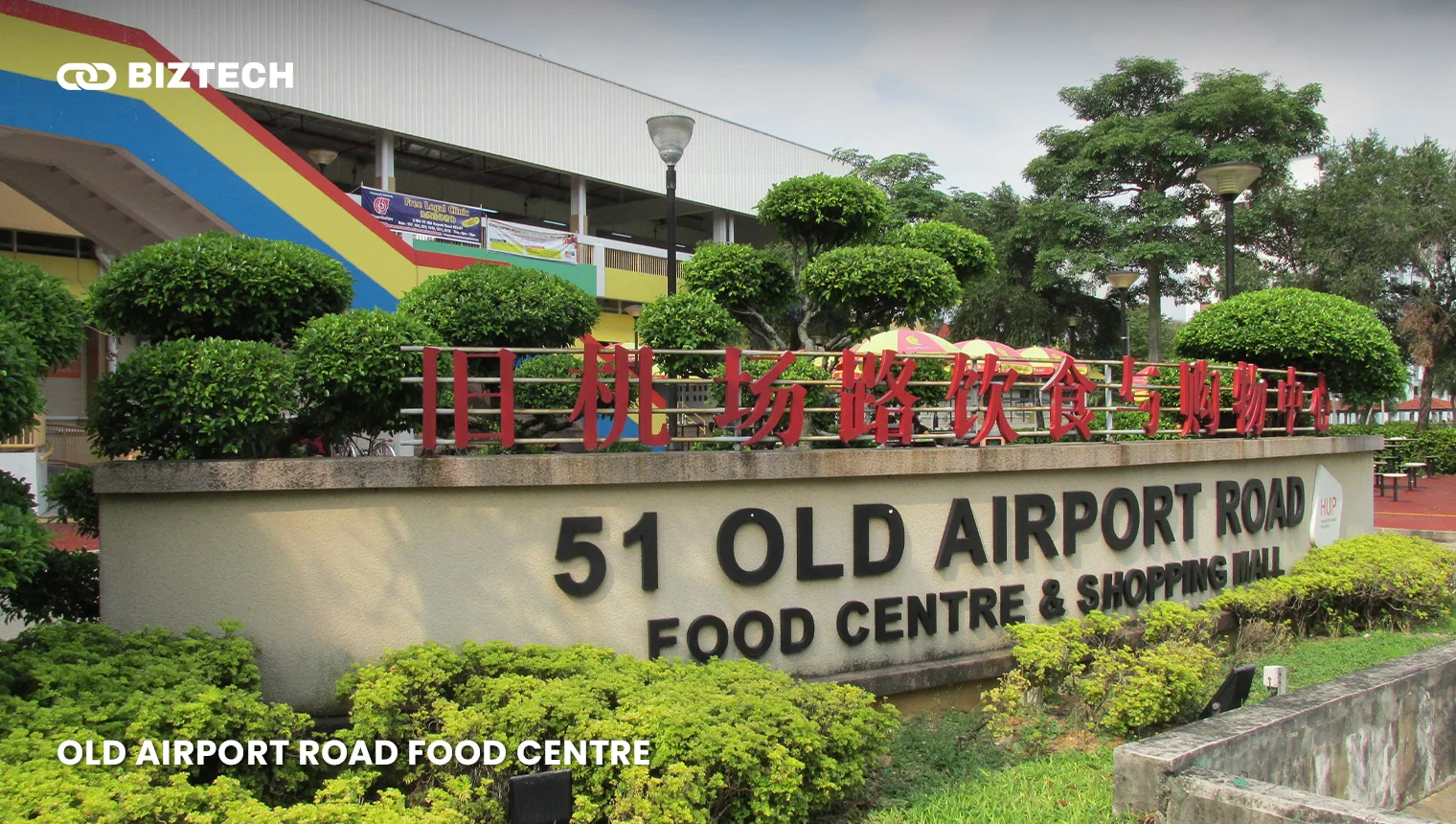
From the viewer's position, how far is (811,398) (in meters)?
8.01

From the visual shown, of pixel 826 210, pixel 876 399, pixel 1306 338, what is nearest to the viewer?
pixel 876 399

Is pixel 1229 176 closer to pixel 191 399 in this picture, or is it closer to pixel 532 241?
pixel 191 399

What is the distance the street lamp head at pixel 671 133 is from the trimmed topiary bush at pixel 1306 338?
6.19 metres

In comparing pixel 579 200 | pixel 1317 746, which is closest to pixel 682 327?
pixel 1317 746

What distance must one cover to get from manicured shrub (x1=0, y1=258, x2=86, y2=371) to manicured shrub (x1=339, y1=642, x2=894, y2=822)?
7.56ft

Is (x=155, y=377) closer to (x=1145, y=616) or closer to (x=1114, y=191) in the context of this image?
(x=1145, y=616)

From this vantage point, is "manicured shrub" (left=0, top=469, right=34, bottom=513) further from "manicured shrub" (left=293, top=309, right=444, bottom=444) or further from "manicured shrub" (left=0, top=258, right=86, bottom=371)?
"manicured shrub" (left=293, top=309, right=444, bottom=444)

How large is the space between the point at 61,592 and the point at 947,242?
7.94 meters

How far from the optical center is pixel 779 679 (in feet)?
17.9

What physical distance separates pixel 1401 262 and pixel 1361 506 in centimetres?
2095

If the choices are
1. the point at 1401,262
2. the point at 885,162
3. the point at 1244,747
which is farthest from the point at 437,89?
the point at 1401,262

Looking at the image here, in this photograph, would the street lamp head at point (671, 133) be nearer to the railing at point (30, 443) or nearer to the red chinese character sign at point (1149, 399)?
the red chinese character sign at point (1149, 399)

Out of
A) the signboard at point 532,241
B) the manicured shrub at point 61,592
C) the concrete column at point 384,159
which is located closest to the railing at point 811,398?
the manicured shrub at point 61,592

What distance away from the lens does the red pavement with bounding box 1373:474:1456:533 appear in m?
17.0
